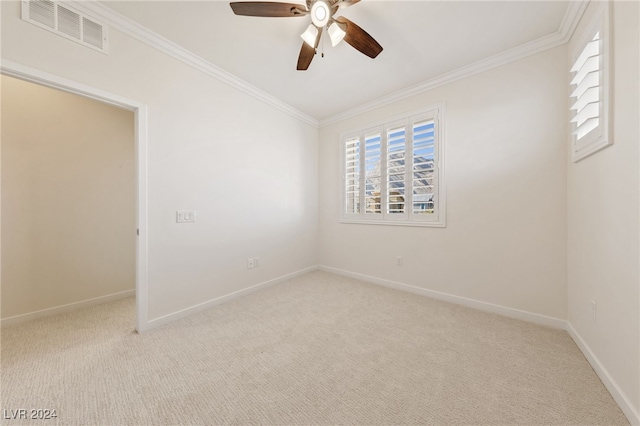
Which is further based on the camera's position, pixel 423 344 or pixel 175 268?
pixel 175 268

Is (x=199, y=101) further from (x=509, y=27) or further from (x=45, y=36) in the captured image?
(x=509, y=27)

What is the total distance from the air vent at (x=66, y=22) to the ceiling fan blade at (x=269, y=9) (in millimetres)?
1255

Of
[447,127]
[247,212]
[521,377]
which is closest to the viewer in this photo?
[521,377]

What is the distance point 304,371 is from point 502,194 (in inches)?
101

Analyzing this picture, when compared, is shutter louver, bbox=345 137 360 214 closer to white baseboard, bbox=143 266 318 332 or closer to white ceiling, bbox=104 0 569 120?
white ceiling, bbox=104 0 569 120

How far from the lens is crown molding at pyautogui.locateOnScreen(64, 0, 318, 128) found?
5.90 feet

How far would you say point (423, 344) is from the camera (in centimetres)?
189

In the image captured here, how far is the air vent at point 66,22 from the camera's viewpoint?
5.23ft

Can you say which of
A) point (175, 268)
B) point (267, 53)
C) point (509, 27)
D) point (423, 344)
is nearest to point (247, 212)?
point (175, 268)

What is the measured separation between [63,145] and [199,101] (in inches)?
62.1

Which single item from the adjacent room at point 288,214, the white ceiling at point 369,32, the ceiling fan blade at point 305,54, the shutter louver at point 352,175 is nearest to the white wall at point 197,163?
the adjacent room at point 288,214

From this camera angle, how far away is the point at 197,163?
249 centimetres

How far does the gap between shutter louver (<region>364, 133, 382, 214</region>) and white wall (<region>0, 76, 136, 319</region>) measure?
328 cm

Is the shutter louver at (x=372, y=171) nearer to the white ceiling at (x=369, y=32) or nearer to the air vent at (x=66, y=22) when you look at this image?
the white ceiling at (x=369, y=32)
